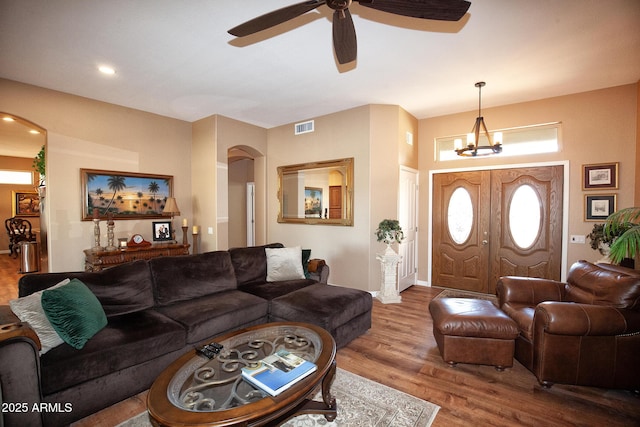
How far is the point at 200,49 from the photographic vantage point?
2.91m

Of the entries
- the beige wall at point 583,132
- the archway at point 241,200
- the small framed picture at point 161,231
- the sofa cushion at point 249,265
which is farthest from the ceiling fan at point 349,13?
the archway at point 241,200

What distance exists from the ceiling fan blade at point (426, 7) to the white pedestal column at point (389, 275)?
313 centimetres

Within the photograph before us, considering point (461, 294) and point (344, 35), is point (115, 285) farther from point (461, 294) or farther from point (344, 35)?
point (461, 294)

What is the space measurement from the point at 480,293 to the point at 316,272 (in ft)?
9.79

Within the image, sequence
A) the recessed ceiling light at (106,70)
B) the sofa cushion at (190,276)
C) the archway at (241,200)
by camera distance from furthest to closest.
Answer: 1. the archway at (241,200)
2. the recessed ceiling light at (106,70)
3. the sofa cushion at (190,276)

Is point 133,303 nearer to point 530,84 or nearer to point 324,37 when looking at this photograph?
point 324,37

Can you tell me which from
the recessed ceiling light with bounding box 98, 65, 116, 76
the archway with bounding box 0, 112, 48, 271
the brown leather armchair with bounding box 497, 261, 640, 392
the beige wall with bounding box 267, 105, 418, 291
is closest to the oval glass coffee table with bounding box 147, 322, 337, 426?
the brown leather armchair with bounding box 497, 261, 640, 392

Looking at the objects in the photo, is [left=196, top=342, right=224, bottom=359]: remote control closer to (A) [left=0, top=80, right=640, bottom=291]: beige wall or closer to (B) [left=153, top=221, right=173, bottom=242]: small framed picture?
(A) [left=0, top=80, right=640, bottom=291]: beige wall

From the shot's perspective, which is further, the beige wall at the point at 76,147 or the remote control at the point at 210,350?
the beige wall at the point at 76,147

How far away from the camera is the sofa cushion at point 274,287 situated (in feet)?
10.3

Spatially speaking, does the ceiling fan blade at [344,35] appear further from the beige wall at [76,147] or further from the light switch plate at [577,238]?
the light switch plate at [577,238]

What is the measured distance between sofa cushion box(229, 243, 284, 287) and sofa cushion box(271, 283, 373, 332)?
2.31 feet

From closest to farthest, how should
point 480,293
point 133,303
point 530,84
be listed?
1. point 133,303
2. point 530,84
3. point 480,293

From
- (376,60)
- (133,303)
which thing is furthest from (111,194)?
(376,60)
